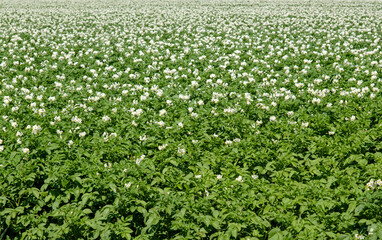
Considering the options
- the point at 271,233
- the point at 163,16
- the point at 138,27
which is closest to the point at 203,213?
the point at 271,233

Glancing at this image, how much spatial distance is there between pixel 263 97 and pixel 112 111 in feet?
11.5

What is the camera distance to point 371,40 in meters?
12.4

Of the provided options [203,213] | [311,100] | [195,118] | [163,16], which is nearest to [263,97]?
[311,100]

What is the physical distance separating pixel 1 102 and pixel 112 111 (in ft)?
8.78

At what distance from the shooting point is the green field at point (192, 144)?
340 centimetres

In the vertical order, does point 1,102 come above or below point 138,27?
below

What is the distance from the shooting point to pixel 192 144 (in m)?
5.02

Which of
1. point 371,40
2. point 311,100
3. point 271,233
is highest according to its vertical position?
point 371,40

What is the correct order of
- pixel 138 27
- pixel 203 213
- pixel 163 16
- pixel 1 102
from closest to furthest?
pixel 203 213, pixel 1 102, pixel 138 27, pixel 163 16

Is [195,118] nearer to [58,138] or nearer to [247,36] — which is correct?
[58,138]

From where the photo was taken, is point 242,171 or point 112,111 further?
point 112,111

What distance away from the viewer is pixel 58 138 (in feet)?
16.1

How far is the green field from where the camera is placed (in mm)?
3396

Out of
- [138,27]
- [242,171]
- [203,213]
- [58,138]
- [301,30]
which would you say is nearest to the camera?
[203,213]
